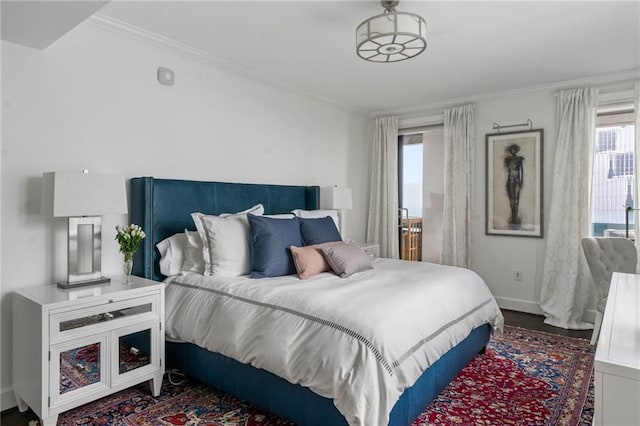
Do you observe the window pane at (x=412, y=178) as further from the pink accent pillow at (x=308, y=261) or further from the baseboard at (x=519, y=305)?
the pink accent pillow at (x=308, y=261)

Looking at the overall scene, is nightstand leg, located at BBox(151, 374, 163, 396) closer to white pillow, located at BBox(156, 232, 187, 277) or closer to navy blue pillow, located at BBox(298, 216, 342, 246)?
white pillow, located at BBox(156, 232, 187, 277)

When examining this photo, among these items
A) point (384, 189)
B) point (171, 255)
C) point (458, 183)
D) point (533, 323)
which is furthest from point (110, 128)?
point (533, 323)

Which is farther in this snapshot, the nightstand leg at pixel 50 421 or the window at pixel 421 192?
the window at pixel 421 192

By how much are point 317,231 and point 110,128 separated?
1.78 meters

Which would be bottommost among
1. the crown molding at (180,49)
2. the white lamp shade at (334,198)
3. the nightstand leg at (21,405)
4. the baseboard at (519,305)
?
the nightstand leg at (21,405)

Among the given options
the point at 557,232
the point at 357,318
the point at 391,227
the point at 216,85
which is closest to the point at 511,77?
the point at 557,232

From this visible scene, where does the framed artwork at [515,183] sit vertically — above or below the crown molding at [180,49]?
below

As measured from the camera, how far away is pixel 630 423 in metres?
0.91

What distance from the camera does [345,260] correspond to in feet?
9.61

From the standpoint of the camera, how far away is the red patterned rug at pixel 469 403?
2.23m

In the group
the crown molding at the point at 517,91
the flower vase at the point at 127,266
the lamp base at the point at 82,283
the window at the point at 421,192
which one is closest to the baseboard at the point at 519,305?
the window at the point at 421,192

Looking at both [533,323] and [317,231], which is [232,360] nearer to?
[317,231]

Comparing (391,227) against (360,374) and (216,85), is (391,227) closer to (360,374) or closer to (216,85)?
(216,85)

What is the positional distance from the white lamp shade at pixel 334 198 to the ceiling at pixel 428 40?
117 cm
